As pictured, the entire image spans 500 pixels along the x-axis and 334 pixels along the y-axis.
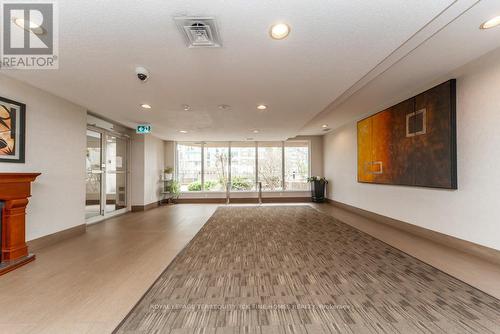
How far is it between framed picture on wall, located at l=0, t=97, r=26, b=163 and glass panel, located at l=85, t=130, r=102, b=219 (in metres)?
2.08

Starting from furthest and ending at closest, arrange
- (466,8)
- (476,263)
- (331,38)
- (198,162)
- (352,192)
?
1. (198,162)
2. (352,192)
3. (476,263)
4. (331,38)
5. (466,8)

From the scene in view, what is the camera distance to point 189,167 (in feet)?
33.3

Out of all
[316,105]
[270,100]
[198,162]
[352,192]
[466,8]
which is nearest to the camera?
[466,8]

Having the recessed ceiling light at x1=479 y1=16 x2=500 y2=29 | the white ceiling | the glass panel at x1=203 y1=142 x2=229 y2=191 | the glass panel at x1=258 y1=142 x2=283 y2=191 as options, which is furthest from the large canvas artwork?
the glass panel at x1=203 y1=142 x2=229 y2=191

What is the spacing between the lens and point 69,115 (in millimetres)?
4512

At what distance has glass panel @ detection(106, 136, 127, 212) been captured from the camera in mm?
6434

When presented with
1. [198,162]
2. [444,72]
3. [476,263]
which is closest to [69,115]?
[198,162]

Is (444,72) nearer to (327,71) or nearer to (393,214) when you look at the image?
(327,71)

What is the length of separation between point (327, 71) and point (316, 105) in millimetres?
1529

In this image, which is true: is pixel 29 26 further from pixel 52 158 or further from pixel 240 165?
pixel 240 165

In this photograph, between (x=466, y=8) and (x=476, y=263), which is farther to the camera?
(x=476, y=263)

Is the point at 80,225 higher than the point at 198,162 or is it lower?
lower

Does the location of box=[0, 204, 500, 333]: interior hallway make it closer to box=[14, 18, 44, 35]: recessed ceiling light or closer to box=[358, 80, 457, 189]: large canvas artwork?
box=[358, 80, 457, 189]: large canvas artwork

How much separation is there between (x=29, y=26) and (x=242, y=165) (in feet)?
26.9
